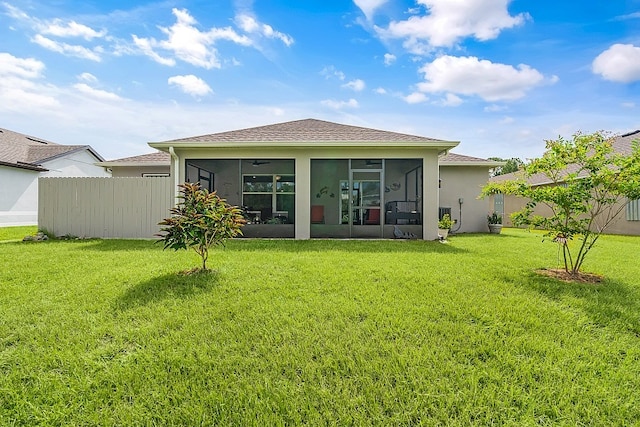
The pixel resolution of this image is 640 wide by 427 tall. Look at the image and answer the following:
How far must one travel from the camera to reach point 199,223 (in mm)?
4695

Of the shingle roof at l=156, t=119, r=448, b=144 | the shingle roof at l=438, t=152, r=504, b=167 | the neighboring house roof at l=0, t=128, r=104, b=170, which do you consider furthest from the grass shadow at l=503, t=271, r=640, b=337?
the neighboring house roof at l=0, t=128, r=104, b=170

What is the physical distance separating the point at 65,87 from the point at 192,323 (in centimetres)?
1180

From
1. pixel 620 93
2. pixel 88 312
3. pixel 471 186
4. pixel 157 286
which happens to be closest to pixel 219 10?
pixel 157 286

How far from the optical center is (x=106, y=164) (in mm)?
13688

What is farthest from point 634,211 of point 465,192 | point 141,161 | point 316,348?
point 141,161

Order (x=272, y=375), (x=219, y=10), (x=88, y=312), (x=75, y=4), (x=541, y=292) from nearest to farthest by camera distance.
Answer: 1. (x=272, y=375)
2. (x=88, y=312)
3. (x=541, y=292)
4. (x=75, y=4)
5. (x=219, y=10)

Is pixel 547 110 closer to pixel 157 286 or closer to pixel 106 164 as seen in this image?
pixel 157 286

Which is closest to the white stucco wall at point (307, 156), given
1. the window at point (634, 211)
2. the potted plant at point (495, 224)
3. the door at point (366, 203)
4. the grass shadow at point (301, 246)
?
the door at point (366, 203)

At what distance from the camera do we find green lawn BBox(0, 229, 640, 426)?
7.09 feet

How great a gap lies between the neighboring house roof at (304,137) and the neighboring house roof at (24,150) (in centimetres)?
1216

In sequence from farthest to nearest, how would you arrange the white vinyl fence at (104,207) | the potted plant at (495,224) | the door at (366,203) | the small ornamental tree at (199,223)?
the potted plant at (495,224), the door at (366,203), the white vinyl fence at (104,207), the small ornamental tree at (199,223)

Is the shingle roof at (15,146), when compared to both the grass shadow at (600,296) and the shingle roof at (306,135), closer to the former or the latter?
the shingle roof at (306,135)

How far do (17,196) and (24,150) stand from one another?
452 centimetres

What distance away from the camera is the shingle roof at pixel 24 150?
53.0 feet
